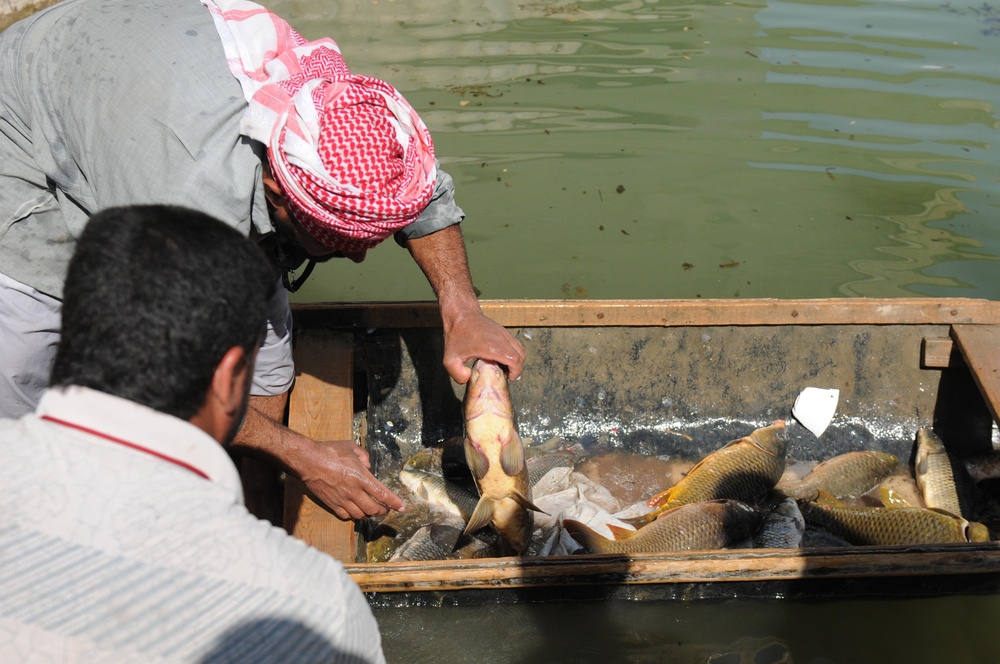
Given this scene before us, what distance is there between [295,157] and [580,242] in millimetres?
4390

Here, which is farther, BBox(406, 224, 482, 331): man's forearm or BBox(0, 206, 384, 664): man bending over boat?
BBox(406, 224, 482, 331): man's forearm

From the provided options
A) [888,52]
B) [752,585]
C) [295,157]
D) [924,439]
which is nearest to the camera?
[295,157]

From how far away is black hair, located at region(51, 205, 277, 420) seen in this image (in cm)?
129

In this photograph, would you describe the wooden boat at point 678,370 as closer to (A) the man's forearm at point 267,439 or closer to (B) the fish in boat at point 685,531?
(B) the fish in boat at point 685,531

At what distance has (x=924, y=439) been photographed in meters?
4.49

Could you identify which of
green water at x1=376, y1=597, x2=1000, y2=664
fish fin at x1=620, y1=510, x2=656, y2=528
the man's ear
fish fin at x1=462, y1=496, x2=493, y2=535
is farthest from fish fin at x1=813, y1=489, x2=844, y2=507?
the man's ear

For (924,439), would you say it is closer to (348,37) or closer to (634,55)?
(634,55)

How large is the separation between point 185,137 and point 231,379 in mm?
1259

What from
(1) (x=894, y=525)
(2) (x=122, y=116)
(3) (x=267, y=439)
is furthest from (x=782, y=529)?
(2) (x=122, y=116)

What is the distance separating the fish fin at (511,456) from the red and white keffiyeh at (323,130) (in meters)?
1.07

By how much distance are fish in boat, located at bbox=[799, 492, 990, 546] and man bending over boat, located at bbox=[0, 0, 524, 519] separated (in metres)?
2.50

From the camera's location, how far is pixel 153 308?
4.27 feet

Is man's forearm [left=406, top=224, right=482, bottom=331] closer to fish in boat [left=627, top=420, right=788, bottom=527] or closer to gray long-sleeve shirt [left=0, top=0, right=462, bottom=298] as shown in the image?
gray long-sleeve shirt [left=0, top=0, right=462, bottom=298]

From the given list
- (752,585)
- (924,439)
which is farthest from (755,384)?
(752,585)
